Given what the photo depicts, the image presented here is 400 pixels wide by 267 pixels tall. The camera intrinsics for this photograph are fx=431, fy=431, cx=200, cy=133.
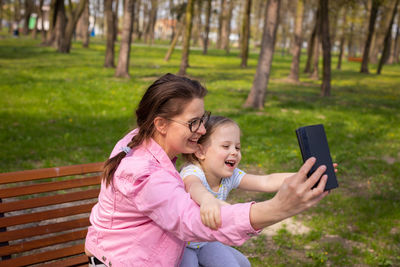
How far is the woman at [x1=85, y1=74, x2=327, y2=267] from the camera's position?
1.58m

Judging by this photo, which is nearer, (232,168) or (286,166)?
(232,168)

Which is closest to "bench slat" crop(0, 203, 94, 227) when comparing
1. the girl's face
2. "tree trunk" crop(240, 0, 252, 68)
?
the girl's face

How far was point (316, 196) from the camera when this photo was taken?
1404 mm

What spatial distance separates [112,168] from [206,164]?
705mm

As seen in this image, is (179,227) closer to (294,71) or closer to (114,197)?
(114,197)

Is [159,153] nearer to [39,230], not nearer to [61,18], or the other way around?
[39,230]

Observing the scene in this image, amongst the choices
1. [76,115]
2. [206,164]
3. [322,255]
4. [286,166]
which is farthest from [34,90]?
[206,164]

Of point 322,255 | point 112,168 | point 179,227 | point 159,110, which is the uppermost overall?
point 159,110

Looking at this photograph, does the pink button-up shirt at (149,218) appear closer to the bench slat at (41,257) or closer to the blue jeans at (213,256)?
the blue jeans at (213,256)

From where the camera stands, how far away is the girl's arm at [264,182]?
2510mm

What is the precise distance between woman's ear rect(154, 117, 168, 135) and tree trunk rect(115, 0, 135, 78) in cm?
1414

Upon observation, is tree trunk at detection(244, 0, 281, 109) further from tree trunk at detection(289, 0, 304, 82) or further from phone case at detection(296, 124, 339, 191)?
phone case at detection(296, 124, 339, 191)

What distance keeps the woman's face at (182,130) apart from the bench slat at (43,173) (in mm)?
1164

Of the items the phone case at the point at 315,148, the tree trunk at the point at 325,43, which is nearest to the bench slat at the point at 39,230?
the phone case at the point at 315,148
